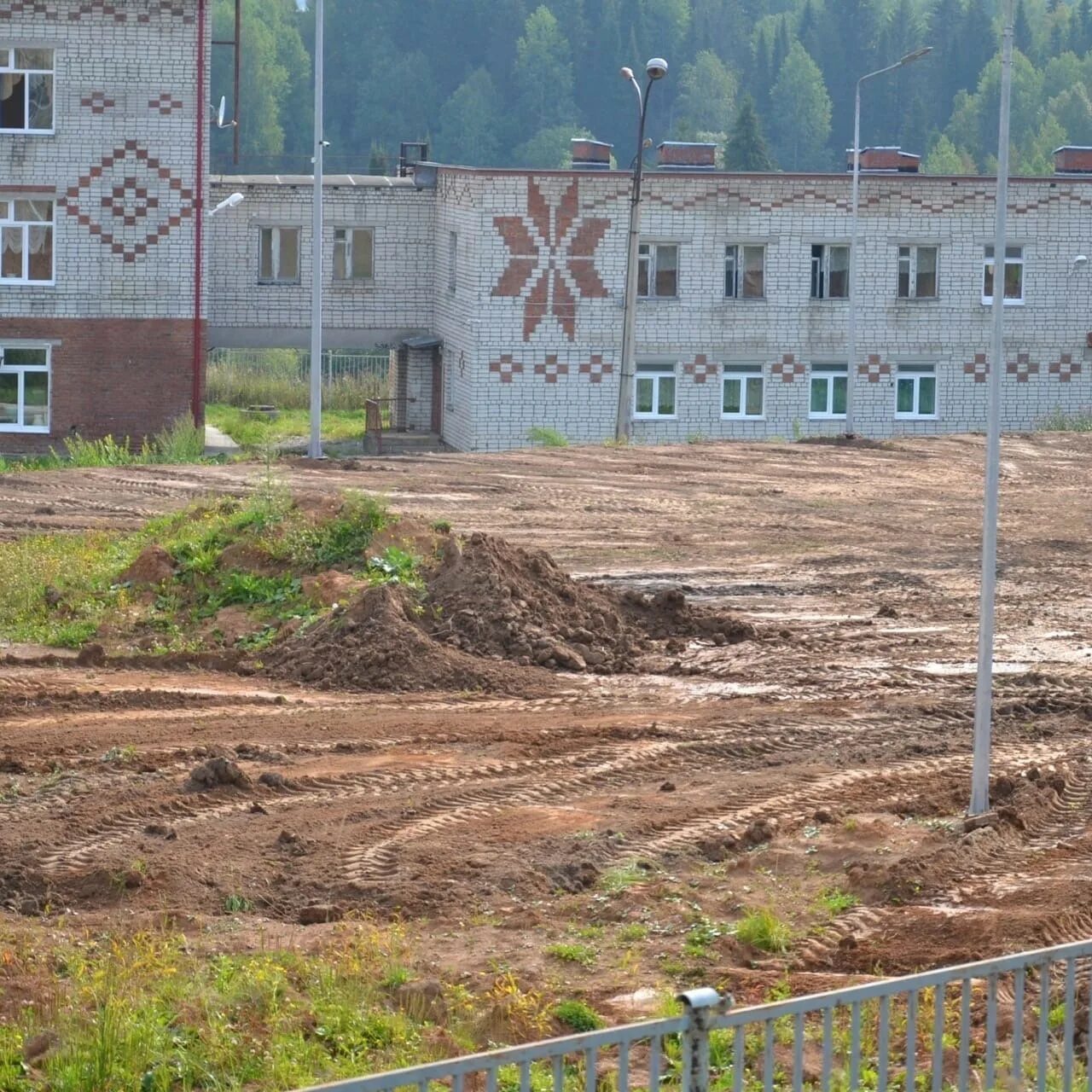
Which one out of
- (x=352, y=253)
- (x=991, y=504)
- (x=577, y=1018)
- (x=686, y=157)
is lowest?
(x=577, y=1018)

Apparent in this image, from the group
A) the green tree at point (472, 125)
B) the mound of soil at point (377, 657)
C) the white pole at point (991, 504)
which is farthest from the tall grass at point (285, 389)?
the green tree at point (472, 125)

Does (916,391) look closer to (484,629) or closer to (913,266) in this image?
(913,266)

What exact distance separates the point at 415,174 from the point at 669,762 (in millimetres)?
30755

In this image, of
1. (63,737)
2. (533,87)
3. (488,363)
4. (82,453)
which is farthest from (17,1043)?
(533,87)

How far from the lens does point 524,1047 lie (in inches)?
183

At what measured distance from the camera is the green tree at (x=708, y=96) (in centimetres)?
11044

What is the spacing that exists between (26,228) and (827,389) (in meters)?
16.9

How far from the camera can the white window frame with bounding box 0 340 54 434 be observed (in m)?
36.1

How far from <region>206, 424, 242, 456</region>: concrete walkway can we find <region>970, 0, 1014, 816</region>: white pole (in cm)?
2645

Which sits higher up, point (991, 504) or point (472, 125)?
point (472, 125)

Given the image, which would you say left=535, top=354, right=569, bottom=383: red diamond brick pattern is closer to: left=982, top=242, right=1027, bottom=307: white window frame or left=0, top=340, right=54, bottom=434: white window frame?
left=982, top=242, right=1027, bottom=307: white window frame

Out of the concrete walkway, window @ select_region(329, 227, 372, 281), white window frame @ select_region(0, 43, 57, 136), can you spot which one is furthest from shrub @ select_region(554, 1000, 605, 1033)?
window @ select_region(329, 227, 372, 281)

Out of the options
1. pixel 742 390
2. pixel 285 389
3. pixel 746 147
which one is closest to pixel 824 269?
pixel 742 390

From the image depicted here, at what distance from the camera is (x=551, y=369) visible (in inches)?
1507
